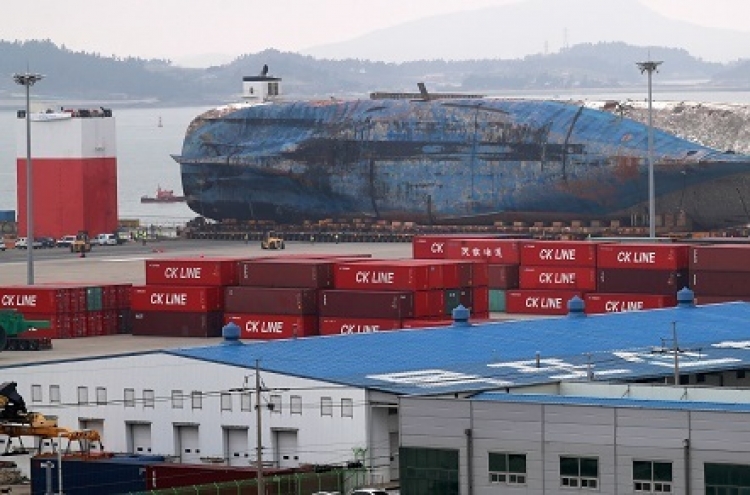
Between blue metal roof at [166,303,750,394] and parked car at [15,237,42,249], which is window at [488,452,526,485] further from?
parked car at [15,237,42,249]

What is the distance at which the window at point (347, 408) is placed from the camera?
52125 mm

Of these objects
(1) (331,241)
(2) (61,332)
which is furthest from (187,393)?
(1) (331,241)

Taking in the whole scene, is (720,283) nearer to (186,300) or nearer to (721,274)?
(721,274)

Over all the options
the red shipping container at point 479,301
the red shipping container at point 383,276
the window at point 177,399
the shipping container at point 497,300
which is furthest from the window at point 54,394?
the shipping container at point 497,300

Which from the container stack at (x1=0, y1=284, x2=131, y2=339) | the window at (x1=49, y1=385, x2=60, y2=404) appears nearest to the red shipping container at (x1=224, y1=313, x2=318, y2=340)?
the container stack at (x1=0, y1=284, x2=131, y2=339)

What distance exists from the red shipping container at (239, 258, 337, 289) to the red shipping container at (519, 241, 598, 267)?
1173 cm

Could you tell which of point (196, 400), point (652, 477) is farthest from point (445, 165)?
point (652, 477)

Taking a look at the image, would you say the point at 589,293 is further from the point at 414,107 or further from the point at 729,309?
the point at 414,107

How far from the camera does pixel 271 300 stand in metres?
78.4

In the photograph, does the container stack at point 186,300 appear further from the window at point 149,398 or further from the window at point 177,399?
the window at point 177,399

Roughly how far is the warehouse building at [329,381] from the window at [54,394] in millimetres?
37

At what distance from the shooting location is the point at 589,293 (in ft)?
284

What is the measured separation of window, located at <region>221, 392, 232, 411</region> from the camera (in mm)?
54156

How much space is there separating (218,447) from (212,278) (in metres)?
26.9
